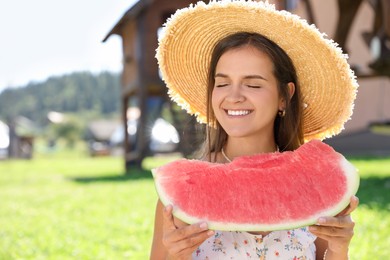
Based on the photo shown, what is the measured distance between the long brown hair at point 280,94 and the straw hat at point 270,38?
0.04 metres

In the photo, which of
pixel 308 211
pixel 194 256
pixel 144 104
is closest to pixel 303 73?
pixel 308 211

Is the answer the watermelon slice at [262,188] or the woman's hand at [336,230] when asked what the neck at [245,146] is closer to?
the watermelon slice at [262,188]

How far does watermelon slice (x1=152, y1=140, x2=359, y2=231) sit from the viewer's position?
1.88 meters

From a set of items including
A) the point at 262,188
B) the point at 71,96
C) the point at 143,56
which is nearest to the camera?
the point at 262,188

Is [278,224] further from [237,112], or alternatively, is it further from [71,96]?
[71,96]

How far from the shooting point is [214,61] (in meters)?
2.32

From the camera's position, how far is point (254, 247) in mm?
2104

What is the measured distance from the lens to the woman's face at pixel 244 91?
210 centimetres

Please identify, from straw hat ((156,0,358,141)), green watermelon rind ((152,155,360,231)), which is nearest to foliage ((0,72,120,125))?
straw hat ((156,0,358,141))

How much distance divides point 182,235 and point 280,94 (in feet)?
2.43

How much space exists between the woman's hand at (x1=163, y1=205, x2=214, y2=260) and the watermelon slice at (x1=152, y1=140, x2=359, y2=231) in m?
0.03

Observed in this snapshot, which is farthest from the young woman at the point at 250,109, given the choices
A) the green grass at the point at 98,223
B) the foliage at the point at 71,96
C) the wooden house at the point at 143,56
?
the foliage at the point at 71,96

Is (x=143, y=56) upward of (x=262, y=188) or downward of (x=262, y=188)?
downward

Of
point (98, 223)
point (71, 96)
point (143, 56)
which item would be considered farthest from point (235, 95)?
point (71, 96)
